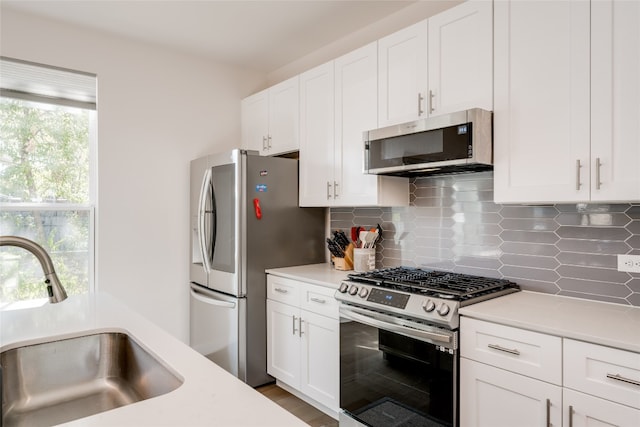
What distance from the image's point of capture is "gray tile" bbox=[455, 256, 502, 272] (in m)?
2.27

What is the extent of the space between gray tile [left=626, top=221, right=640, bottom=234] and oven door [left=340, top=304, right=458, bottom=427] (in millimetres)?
918

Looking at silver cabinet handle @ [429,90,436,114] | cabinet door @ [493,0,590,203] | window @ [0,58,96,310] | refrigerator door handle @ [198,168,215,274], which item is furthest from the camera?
refrigerator door handle @ [198,168,215,274]

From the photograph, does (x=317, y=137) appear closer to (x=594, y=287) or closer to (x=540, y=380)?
(x=594, y=287)

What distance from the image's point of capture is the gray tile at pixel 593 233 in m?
1.83

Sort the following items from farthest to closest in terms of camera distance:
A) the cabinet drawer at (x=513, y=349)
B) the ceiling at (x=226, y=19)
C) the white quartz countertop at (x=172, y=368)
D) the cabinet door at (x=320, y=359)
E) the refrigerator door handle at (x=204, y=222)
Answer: the refrigerator door handle at (x=204, y=222) < the ceiling at (x=226, y=19) < the cabinet door at (x=320, y=359) < the cabinet drawer at (x=513, y=349) < the white quartz countertop at (x=172, y=368)

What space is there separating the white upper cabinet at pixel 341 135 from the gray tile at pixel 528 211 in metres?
0.67

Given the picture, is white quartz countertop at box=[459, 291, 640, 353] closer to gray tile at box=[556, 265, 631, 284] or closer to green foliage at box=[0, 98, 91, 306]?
gray tile at box=[556, 265, 631, 284]

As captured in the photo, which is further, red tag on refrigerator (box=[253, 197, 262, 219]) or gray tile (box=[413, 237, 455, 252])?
red tag on refrigerator (box=[253, 197, 262, 219])

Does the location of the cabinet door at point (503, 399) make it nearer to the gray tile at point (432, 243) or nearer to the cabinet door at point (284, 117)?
the gray tile at point (432, 243)

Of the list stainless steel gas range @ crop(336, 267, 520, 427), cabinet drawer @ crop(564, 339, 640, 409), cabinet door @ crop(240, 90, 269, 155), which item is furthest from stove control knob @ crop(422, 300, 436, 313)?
cabinet door @ crop(240, 90, 269, 155)

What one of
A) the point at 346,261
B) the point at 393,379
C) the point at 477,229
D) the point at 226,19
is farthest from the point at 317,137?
the point at 393,379

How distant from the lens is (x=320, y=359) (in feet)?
8.28

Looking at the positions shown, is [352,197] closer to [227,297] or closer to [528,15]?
[227,297]

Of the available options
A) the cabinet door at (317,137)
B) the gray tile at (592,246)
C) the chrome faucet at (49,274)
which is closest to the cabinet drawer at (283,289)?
the cabinet door at (317,137)
